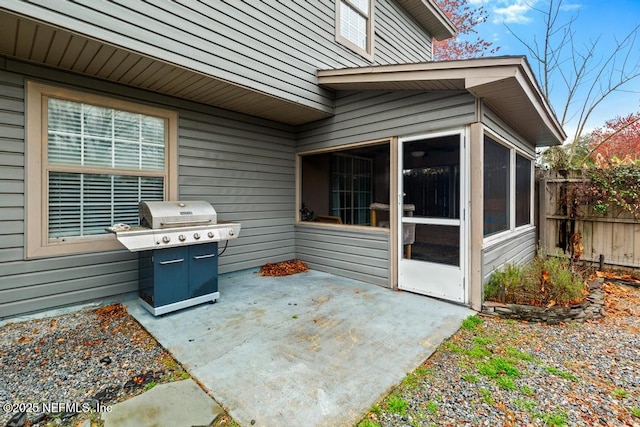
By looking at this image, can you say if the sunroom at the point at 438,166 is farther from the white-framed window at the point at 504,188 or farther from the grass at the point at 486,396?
the grass at the point at 486,396

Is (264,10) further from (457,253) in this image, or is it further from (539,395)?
(539,395)

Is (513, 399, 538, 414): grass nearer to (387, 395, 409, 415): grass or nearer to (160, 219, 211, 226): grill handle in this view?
(387, 395, 409, 415): grass

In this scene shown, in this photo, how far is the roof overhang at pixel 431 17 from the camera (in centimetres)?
640

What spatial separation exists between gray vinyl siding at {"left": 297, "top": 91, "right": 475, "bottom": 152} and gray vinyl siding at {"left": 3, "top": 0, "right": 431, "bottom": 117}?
0.44 m

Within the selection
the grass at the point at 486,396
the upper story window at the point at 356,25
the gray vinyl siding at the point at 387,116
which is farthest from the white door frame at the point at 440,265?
the upper story window at the point at 356,25

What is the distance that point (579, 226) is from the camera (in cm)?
553

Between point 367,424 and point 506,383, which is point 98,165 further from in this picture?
point 506,383

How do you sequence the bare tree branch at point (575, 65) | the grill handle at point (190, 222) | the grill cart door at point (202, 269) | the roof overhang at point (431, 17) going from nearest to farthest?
the grill handle at point (190, 222)
the grill cart door at point (202, 269)
the roof overhang at point (431, 17)
the bare tree branch at point (575, 65)

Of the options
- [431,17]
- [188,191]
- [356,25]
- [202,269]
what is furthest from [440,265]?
[431,17]

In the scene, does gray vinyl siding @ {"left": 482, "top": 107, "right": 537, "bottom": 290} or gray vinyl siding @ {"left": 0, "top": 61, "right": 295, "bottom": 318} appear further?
gray vinyl siding @ {"left": 482, "top": 107, "right": 537, "bottom": 290}

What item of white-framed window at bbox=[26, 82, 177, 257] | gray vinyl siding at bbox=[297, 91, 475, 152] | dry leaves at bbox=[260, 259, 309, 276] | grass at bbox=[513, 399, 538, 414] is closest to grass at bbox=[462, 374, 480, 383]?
grass at bbox=[513, 399, 538, 414]

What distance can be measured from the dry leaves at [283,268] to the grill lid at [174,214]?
1734 millimetres

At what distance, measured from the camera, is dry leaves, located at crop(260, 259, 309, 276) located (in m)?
4.95

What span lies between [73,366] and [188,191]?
252 cm
